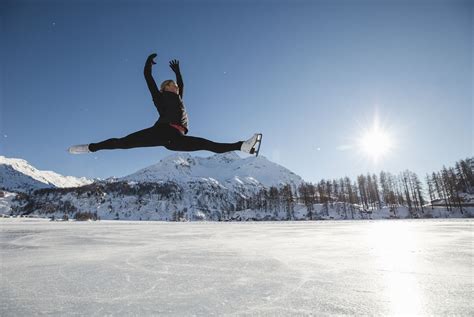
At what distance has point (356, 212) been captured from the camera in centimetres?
6550

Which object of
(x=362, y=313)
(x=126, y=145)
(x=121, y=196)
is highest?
(x=121, y=196)

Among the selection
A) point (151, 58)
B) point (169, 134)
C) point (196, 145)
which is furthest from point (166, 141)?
point (151, 58)

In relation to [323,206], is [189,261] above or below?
below

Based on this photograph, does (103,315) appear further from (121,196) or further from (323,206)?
(121,196)

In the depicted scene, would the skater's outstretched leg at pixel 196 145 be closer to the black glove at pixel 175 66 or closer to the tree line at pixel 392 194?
the black glove at pixel 175 66

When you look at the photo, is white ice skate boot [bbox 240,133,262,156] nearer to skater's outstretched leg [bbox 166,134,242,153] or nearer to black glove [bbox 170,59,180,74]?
skater's outstretched leg [bbox 166,134,242,153]

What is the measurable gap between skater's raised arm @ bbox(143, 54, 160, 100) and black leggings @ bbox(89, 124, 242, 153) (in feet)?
1.82

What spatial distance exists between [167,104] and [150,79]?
0.51m

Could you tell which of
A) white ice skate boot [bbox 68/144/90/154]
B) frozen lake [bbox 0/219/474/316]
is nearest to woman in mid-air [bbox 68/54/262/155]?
white ice skate boot [bbox 68/144/90/154]

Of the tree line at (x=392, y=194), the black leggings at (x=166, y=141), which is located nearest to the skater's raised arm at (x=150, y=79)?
the black leggings at (x=166, y=141)

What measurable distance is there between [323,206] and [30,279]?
7213cm

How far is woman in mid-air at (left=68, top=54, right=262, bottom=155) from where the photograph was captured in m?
3.43

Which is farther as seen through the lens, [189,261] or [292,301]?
[189,261]

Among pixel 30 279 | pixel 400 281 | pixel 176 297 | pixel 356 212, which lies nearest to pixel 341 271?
pixel 400 281
